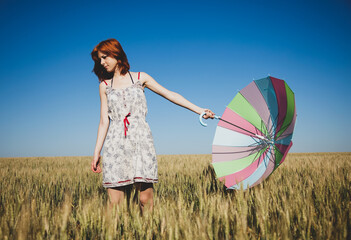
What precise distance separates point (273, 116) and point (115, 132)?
7.30ft

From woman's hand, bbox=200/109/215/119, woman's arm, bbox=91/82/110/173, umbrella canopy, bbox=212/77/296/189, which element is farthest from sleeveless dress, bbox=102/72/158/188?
umbrella canopy, bbox=212/77/296/189

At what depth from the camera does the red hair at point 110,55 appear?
81.8 inches

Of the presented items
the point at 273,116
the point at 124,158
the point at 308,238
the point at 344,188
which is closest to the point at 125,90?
the point at 124,158

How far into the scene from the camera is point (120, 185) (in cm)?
196

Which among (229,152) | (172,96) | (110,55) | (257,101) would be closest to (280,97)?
(257,101)

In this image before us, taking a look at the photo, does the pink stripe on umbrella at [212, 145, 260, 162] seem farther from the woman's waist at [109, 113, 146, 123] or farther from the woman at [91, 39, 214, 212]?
the woman's waist at [109, 113, 146, 123]

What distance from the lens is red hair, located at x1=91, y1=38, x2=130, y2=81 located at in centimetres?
208

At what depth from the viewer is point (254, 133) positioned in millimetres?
3123

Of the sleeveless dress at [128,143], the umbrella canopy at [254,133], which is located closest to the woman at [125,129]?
the sleeveless dress at [128,143]

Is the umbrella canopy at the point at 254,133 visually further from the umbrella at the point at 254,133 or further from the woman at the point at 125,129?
the woman at the point at 125,129

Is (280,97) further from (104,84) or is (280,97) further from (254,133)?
(104,84)

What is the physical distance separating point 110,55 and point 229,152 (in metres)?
2.22

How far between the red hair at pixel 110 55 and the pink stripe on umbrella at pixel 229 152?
→ 186cm

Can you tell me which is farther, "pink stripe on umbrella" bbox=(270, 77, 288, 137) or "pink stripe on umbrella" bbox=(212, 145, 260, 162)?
"pink stripe on umbrella" bbox=(212, 145, 260, 162)
